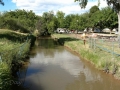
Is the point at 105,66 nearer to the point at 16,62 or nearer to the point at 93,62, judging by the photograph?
the point at 93,62

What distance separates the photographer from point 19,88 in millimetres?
11602

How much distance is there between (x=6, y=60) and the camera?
11.4 metres

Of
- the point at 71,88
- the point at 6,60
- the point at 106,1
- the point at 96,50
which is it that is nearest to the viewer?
the point at 6,60

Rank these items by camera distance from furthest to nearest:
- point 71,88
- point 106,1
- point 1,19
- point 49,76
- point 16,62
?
1. point 1,19
2. point 106,1
3. point 49,76
4. point 16,62
5. point 71,88

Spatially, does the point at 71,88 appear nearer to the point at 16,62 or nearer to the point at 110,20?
the point at 16,62

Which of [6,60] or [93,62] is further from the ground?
[6,60]

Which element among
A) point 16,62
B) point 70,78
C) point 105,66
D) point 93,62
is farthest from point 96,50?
point 16,62

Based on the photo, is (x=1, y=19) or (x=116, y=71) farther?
(x=1, y=19)

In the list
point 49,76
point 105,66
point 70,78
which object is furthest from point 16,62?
point 105,66

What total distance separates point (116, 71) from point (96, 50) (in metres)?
7.30

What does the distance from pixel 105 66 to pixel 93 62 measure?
10.5 feet

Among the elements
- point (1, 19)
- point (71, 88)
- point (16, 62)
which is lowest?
point (71, 88)

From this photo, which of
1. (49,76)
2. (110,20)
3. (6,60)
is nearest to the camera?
(6,60)

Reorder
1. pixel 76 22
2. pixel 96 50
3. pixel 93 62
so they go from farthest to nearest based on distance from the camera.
Result: pixel 76 22, pixel 96 50, pixel 93 62
